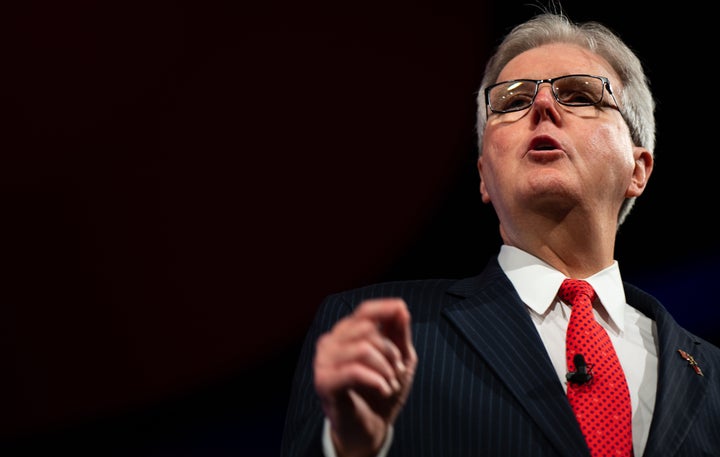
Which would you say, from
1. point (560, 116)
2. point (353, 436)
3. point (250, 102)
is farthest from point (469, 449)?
point (250, 102)

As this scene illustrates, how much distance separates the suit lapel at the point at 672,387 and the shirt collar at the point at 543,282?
0.27 ft

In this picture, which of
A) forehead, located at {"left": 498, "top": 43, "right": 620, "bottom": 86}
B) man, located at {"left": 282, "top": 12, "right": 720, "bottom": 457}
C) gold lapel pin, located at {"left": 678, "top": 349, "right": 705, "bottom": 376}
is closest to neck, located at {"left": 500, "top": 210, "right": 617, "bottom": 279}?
man, located at {"left": 282, "top": 12, "right": 720, "bottom": 457}

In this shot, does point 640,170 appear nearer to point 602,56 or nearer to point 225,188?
point 602,56

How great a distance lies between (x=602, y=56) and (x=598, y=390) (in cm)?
92

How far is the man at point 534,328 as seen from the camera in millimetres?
874

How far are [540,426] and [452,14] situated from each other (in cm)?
148

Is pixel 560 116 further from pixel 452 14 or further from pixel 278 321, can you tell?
pixel 278 321

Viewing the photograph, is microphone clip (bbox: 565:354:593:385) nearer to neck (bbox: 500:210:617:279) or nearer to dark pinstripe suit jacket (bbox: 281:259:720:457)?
dark pinstripe suit jacket (bbox: 281:259:720:457)

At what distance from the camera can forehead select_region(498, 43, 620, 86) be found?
5.53ft

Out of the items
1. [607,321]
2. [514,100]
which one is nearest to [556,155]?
[514,100]

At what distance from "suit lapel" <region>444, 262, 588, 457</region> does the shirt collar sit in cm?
5

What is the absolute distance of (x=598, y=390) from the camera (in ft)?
4.04

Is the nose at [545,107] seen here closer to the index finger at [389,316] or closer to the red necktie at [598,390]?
the red necktie at [598,390]

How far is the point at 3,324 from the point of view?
215 cm
